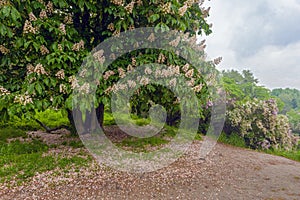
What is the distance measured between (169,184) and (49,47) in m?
2.94

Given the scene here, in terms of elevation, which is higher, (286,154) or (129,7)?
(129,7)

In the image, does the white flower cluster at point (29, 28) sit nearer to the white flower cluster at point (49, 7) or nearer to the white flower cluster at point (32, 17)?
the white flower cluster at point (32, 17)

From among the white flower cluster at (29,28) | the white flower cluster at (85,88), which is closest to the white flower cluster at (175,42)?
the white flower cluster at (85,88)

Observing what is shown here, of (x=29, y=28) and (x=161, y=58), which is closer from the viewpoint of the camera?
(x=29, y=28)

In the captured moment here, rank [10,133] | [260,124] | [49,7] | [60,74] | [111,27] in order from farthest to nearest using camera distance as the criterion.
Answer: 1. [260,124]
2. [10,133]
3. [111,27]
4. [49,7]
5. [60,74]

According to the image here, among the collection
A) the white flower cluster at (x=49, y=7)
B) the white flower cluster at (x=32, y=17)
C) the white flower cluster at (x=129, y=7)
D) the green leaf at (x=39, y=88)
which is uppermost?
the white flower cluster at (x=129, y=7)

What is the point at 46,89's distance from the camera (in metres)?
3.71

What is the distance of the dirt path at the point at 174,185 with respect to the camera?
12.3 feet

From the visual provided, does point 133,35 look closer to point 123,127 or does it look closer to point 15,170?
point 15,170

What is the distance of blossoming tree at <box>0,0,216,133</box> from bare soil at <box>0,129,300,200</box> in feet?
4.19

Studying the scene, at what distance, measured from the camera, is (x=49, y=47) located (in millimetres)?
3861

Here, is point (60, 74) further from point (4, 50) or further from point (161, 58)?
point (161, 58)

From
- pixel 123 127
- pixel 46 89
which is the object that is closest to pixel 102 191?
pixel 46 89

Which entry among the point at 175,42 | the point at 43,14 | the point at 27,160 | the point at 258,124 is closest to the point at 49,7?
the point at 43,14
